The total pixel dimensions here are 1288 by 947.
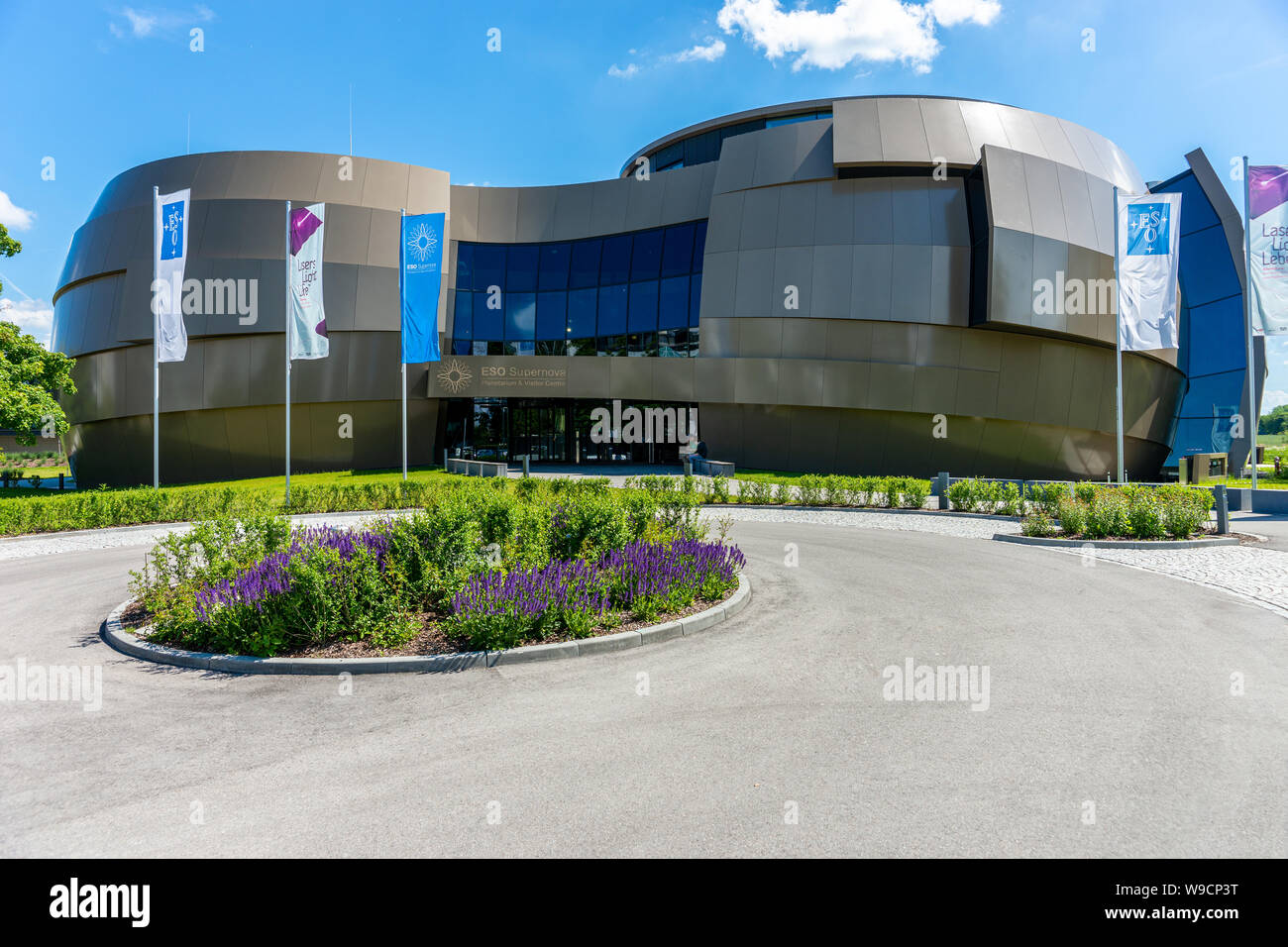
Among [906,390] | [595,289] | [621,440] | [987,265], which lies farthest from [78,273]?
[987,265]

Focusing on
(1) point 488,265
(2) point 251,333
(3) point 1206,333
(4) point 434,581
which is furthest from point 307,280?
(3) point 1206,333

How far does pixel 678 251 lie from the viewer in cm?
3192

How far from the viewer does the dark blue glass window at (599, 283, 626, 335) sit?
3234 cm

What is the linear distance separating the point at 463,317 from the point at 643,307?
29.4ft

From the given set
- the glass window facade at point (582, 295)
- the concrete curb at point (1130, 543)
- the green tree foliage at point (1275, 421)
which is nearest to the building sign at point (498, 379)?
the glass window facade at point (582, 295)

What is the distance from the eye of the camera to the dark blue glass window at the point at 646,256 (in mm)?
32250

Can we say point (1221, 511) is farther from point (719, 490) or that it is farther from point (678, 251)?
point (678, 251)

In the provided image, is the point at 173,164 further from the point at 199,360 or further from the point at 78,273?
the point at 199,360

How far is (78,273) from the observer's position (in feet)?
107

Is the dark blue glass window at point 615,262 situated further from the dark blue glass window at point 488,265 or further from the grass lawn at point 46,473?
the grass lawn at point 46,473

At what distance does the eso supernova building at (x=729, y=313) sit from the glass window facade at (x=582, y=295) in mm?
110

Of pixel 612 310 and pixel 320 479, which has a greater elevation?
pixel 612 310
